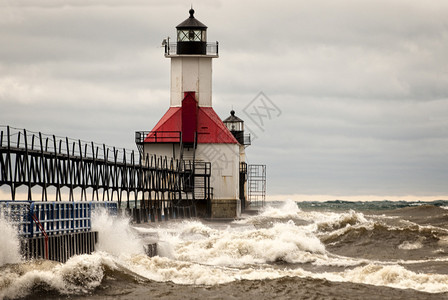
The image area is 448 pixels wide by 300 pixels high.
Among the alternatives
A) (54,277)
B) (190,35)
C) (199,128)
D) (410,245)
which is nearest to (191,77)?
(190,35)

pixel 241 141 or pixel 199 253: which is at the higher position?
pixel 241 141

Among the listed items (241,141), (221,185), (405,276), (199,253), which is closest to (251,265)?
(199,253)

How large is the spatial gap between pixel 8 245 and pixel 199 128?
1480 inches

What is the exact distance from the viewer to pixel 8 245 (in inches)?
667

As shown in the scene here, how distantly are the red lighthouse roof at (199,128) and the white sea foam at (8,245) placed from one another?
36058 mm

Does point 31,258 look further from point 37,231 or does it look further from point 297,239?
point 297,239

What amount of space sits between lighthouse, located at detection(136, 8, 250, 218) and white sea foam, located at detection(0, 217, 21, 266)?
34760mm

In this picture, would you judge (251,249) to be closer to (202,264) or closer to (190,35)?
(202,264)

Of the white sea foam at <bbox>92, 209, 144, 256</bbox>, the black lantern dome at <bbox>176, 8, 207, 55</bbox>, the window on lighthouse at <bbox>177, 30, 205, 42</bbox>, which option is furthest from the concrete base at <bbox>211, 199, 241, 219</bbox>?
the white sea foam at <bbox>92, 209, 144, 256</bbox>

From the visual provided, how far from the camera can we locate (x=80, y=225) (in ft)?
72.8

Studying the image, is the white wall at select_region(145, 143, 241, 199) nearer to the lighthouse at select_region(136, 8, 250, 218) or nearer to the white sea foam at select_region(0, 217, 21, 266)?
the lighthouse at select_region(136, 8, 250, 218)

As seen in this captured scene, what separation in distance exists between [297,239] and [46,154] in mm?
11143

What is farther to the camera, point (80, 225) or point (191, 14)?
point (191, 14)

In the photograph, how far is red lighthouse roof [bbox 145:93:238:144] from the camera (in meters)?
53.6
